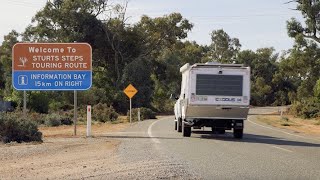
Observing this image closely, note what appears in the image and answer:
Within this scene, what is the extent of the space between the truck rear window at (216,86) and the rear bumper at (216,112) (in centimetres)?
59

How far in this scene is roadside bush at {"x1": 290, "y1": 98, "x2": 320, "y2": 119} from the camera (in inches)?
2259

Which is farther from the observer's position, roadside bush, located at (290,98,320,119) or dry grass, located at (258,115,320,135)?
roadside bush, located at (290,98,320,119)

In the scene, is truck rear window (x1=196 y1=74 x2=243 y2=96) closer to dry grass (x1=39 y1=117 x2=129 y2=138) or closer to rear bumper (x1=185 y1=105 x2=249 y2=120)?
rear bumper (x1=185 y1=105 x2=249 y2=120)

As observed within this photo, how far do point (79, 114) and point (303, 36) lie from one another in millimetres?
25965


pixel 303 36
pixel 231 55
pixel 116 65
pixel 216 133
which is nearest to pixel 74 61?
pixel 216 133

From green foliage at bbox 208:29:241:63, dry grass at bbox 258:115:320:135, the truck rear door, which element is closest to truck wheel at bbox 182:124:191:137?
the truck rear door

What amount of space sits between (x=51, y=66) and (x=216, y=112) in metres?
7.51

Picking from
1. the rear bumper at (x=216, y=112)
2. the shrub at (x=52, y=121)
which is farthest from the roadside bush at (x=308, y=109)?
the rear bumper at (x=216, y=112)

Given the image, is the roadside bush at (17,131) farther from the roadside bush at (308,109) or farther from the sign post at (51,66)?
the roadside bush at (308,109)

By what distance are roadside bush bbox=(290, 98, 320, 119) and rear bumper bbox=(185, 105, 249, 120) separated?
117 feet

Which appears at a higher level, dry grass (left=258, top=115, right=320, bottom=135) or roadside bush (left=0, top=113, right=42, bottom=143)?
roadside bush (left=0, top=113, right=42, bottom=143)

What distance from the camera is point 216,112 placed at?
22.7 m

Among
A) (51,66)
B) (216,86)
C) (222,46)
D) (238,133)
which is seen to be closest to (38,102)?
(51,66)

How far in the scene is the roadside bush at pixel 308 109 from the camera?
188ft
